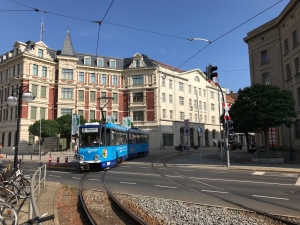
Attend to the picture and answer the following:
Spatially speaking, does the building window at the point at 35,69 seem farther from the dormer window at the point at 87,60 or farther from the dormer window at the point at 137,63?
the dormer window at the point at 137,63

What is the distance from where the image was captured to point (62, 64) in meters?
47.5

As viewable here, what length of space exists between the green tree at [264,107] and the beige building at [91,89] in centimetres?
2768

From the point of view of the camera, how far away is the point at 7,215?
16.6 feet

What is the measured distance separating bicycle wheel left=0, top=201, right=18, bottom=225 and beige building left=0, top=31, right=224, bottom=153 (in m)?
41.0

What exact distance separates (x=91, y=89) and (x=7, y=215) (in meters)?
46.7

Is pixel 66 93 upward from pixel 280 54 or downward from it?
downward

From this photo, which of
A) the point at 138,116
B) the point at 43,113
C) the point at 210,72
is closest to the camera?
the point at 210,72

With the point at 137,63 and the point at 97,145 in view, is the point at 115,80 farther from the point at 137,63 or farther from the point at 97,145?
the point at 97,145

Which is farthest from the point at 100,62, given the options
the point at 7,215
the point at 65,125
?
the point at 7,215

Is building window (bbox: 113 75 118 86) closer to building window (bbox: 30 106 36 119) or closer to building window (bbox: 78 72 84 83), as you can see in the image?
building window (bbox: 78 72 84 83)

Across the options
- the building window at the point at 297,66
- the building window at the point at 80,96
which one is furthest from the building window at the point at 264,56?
the building window at the point at 80,96

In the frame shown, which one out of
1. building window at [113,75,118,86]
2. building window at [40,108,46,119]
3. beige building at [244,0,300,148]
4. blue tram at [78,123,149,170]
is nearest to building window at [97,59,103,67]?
building window at [113,75,118,86]

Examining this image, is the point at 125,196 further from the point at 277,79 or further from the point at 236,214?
the point at 277,79

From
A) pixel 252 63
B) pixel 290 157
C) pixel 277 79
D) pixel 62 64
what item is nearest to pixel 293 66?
pixel 277 79
